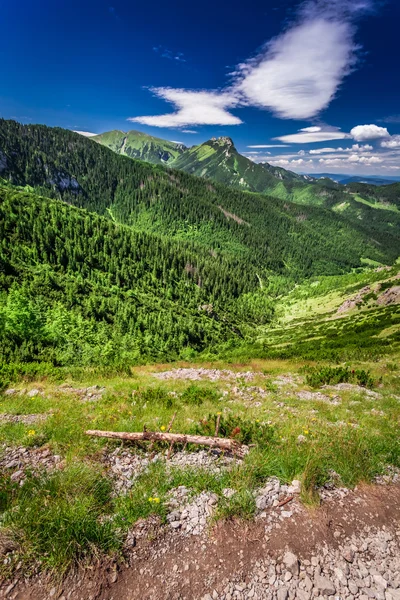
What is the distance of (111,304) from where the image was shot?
3063 inches

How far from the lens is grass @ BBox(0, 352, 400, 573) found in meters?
5.83

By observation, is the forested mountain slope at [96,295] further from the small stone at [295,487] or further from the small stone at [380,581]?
the small stone at [380,581]

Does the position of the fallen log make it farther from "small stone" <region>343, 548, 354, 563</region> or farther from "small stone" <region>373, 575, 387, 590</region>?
"small stone" <region>373, 575, 387, 590</region>

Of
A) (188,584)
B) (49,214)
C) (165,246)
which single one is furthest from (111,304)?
(165,246)

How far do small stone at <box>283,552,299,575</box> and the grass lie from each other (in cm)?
106

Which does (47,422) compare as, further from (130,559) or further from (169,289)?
(169,289)

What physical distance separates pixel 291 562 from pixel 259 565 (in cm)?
67

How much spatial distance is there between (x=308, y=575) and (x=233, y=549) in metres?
1.55

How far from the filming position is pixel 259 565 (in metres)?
5.66

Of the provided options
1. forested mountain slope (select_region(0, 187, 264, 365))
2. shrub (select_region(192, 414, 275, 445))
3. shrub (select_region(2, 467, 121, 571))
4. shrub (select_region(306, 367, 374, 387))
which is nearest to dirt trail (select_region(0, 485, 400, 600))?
shrub (select_region(2, 467, 121, 571))

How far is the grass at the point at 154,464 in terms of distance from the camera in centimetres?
583

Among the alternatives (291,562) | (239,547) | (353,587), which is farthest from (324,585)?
(239,547)

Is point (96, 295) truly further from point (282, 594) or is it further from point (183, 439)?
point (282, 594)

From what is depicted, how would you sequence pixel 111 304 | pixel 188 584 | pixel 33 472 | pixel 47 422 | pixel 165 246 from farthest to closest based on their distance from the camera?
pixel 165 246
pixel 111 304
pixel 47 422
pixel 33 472
pixel 188 584
